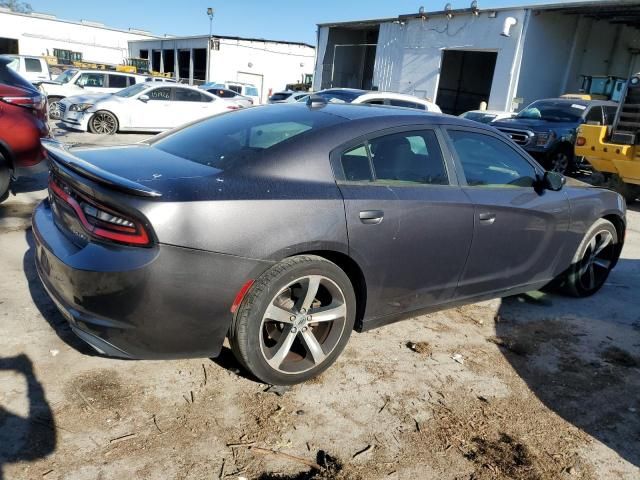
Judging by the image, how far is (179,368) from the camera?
303cm

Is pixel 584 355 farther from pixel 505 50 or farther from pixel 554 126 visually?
pixel 505 50

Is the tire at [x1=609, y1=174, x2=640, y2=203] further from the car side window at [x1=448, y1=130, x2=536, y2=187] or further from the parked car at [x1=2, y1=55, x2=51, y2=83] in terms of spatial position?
the parked car at [x1=2, y1=55, x2=51, y2=83]

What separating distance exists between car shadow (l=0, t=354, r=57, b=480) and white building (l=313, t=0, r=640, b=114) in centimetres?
1966

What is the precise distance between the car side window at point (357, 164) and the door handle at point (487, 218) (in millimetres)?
904

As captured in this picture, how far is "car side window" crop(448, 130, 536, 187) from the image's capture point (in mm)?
3516

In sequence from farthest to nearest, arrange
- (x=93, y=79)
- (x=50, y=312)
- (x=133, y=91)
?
(x=93, y=79) < (x=133, y=91) < (x=50, y=312)

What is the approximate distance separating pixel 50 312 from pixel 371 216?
224 cm

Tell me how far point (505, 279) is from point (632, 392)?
106 cm

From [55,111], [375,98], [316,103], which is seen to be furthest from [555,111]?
[55,111]

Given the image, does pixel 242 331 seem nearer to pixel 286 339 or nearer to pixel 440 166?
pixel 286 339

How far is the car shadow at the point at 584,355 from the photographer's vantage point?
2.94m

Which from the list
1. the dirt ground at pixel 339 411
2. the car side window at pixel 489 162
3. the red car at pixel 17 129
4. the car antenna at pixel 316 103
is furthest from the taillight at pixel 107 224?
the red car at pixel 17 129

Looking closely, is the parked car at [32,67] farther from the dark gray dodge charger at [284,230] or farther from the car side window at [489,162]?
the car side window at [489,162]

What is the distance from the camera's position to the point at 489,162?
3.74m
